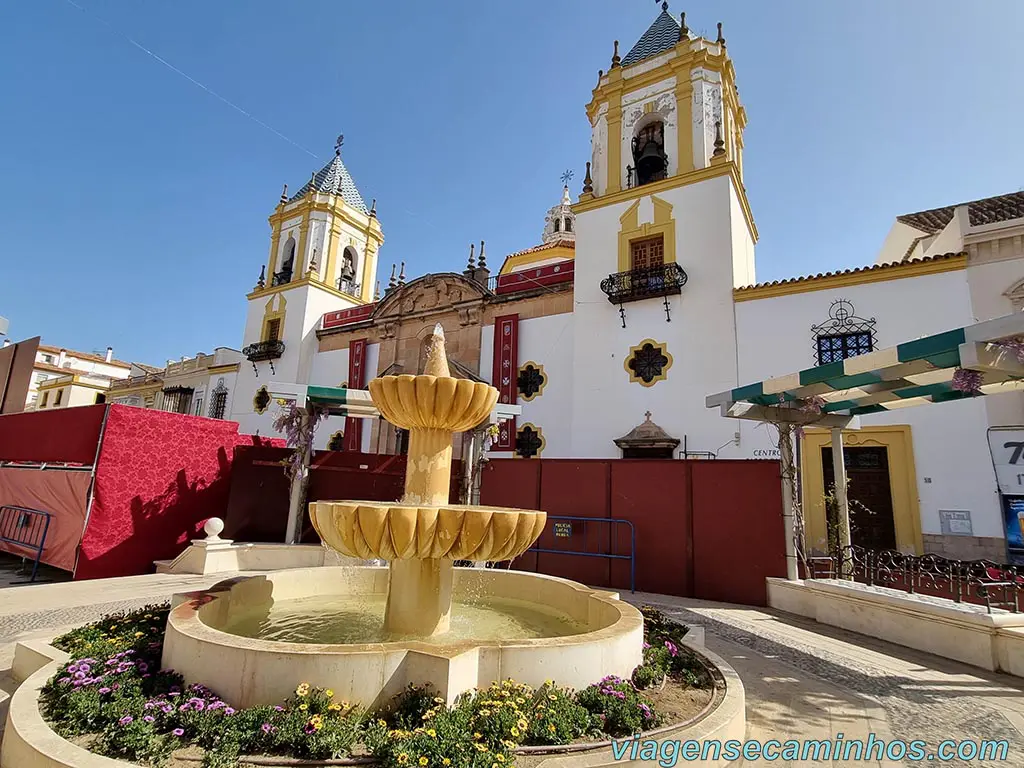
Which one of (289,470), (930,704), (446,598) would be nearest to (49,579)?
(289,470)

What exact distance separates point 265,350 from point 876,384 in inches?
854

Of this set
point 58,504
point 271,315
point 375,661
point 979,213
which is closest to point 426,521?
point 375,661

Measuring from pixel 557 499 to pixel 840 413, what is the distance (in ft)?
16.6

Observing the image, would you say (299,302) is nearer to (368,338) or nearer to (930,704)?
(368,338)

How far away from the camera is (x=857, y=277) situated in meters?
12.2

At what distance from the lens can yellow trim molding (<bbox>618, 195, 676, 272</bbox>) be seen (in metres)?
14.8

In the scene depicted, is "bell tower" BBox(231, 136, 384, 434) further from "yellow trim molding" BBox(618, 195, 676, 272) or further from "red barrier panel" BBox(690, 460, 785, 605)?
"red barrier panel" BBox(690, 460, 785, 605)

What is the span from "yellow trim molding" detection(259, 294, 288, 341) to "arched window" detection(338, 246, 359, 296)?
9.34 feet

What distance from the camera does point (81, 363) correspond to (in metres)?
44.1

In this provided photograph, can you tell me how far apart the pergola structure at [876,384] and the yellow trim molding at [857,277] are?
486 centimetres

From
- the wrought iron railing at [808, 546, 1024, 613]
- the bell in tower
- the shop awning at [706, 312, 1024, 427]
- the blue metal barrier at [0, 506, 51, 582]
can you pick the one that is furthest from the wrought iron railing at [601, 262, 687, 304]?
the blue metal barrier at [0, 506, 51, 582]

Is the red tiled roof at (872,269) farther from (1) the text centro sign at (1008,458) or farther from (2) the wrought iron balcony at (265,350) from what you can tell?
(2) the wrought iron balcony at (265,350)

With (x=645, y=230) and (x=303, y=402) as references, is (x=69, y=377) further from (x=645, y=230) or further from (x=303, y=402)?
(x=645, y=230)

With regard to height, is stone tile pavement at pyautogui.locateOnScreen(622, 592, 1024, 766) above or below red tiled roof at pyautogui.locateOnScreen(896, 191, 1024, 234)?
below
